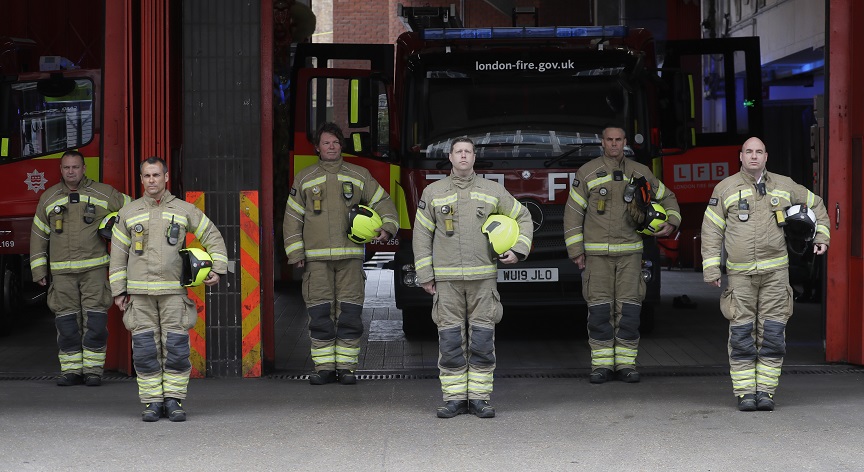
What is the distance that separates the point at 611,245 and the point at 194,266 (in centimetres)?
308

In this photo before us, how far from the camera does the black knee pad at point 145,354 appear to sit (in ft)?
25.1

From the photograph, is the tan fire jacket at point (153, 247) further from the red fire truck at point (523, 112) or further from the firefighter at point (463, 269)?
the red fire truck at point (523, 112)

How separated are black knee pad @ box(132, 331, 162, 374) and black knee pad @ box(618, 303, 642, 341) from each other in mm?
3331

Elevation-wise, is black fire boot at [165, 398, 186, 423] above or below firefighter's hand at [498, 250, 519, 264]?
below

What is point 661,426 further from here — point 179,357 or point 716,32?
point 716,32

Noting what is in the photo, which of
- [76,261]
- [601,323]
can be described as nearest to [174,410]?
[76,261]

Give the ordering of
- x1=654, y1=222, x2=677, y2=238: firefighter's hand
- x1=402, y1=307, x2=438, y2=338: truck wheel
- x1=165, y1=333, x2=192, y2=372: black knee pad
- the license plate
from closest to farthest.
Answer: x1=165, y1=333, x2=192, y2=372: black knee pad
x1=654, y1=222, x2=677, y2=238: firefighter's hand
the license plate
x1=402, y1=307, x2=438, y2=338: truck wheel

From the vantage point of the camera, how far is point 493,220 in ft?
25.3

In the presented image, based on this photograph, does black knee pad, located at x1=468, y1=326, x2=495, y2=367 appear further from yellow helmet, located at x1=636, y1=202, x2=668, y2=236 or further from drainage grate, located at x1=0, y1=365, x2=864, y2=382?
yellow helmet, located at x1=636, y1=202, x2=668, y2=236

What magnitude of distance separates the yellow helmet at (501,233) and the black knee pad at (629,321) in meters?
1.66

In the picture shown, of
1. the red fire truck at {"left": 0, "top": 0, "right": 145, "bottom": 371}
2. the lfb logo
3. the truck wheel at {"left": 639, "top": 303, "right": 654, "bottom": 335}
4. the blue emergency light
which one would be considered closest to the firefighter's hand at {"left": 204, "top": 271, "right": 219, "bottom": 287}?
the red fire truck at {"left": 0, "top": 0, "right": 145, "bottom": 371}

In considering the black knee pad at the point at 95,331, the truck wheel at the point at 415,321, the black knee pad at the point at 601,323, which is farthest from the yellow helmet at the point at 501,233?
the truck wheel at the point at 415,321

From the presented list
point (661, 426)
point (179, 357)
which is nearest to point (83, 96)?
point (179, 357)

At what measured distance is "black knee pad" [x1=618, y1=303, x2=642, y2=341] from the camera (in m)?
9.01
